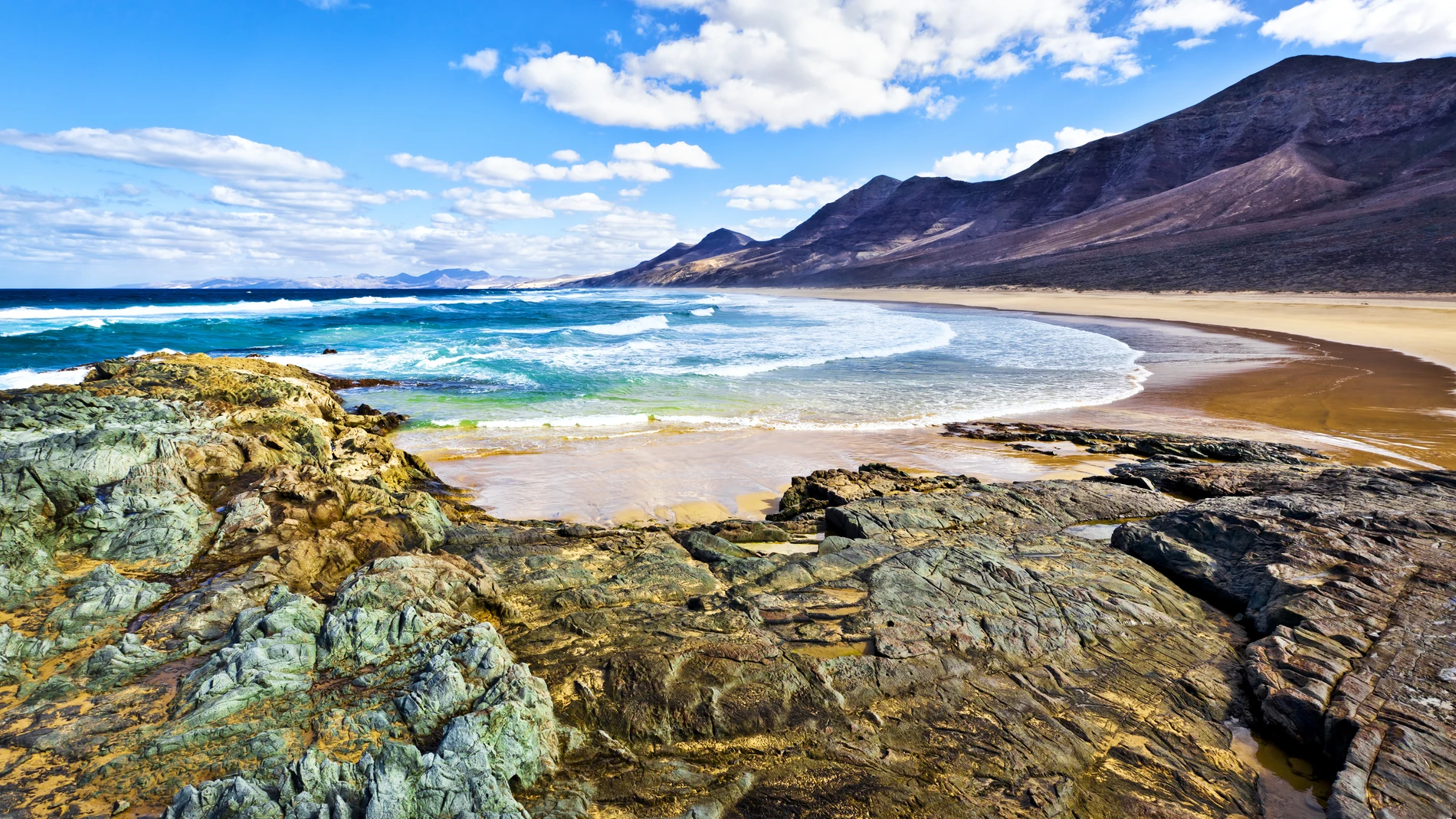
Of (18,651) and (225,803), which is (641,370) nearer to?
(18,651)

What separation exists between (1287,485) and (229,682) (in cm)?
836

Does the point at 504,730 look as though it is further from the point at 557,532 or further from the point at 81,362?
the point at 81,362

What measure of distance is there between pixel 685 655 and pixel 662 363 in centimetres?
1628

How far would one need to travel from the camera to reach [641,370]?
17.6 meters

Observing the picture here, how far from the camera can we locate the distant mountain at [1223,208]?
40188 mm

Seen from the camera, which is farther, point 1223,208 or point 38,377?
point 1223,208

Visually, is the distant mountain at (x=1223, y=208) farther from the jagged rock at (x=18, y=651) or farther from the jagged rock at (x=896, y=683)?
the jagged rock at (x=18, y=651)

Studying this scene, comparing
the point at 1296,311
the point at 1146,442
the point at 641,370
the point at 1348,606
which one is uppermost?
the point at 1348,606

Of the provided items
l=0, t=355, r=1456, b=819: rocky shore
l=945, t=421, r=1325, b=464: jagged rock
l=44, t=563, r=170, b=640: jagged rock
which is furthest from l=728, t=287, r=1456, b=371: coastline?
l=44, t=563, r=170, b=640: jagged rock

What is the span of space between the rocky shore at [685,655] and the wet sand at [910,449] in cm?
185

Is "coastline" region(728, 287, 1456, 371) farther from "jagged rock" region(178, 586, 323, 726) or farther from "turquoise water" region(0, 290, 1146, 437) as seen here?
"jagged rock" region(178, 586, 323, 726)

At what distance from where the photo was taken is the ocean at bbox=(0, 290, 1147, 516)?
35.6 ft

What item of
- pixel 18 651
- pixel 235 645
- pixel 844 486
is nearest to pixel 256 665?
pixel 235 645

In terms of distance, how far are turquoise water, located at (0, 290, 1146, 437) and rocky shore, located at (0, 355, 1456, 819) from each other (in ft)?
20.2
